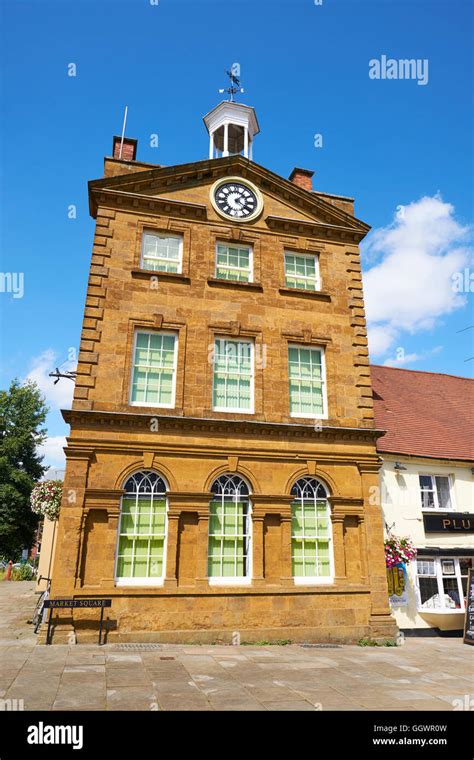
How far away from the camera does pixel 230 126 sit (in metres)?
20.2

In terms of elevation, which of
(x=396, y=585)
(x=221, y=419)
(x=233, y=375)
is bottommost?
(x=396, y=585)

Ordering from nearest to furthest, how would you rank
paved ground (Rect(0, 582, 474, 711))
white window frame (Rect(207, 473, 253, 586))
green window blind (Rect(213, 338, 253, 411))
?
1. paved ground (Rect(0, 582, 474, 711))
2. white window frame (Rect(207, 473, 253, 586))
3. green window blind (Rect(213, 338, 253, 411))

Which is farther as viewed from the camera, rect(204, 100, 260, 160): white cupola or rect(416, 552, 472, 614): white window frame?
rect(204, 100, 260, 160): white cupola

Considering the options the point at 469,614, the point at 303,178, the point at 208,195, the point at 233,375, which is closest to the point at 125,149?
the point at 208,195

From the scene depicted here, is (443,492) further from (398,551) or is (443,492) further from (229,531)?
(229,531)

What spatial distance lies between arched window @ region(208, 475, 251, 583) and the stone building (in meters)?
0.04

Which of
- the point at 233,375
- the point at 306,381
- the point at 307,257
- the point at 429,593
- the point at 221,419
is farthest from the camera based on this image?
the point at 307,257

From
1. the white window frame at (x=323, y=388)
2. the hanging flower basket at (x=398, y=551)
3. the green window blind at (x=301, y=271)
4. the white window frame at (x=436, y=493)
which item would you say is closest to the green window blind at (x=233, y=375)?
the white window frame at (x=323, y=388)

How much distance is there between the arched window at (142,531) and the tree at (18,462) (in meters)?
26.5

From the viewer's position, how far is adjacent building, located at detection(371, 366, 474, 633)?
54.0 feet

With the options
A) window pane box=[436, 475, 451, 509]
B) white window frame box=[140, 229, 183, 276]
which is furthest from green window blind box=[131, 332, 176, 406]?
window pane box=[436, 475, 451, 509]

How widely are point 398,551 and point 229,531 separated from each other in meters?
5.84

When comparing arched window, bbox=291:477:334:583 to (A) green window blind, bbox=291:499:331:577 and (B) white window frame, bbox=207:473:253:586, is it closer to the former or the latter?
(A) green window blind, bbox=291:499:331:577

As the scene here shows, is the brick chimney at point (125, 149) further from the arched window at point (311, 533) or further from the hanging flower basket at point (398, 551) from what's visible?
the hanging flower basket at point (398, 551)
